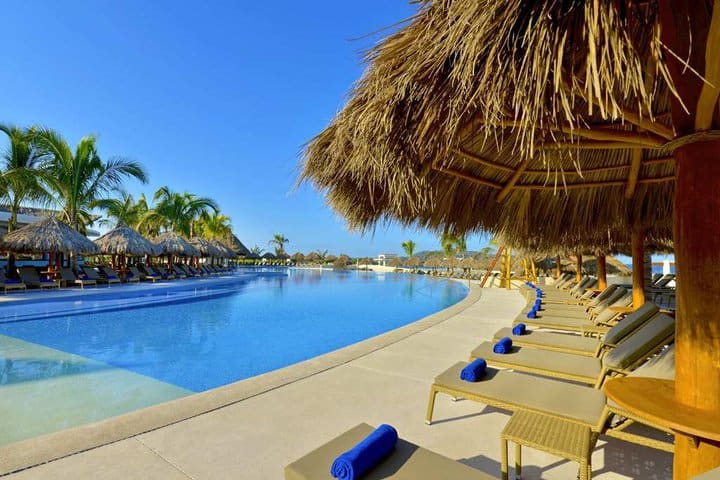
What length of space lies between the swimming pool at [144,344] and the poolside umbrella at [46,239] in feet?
11.5

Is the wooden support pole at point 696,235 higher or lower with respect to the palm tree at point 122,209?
lower

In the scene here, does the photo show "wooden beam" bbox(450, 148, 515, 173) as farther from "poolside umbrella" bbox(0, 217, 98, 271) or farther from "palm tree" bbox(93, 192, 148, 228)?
"palm tree" bbox(93, 192, 148, 228)

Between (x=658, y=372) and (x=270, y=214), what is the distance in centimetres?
3161

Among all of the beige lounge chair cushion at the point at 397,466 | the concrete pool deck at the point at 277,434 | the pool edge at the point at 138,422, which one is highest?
the beige lounge chair cushion at the point at 397,466

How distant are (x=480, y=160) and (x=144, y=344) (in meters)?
7.17

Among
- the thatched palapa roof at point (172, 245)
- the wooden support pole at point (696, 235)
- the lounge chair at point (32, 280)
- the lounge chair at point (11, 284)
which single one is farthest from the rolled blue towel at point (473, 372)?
the thatched palapa roof at point (172, 245)

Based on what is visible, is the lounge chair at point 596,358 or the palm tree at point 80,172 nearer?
the lounge chair at point 596,358

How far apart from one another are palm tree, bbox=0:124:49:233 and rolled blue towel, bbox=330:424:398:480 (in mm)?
15870

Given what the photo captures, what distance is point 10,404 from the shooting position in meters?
3.89

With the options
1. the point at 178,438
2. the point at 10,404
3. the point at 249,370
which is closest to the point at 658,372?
the point at 178,438

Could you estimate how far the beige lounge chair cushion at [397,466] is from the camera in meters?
1.54

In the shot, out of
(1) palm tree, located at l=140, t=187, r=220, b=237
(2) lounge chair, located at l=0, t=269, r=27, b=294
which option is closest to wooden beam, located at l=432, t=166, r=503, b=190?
(2) lounge chair, located at l=0, t=269, r=27, b=294

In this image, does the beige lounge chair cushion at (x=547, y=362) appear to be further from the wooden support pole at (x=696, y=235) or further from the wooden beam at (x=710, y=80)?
the wooden beam at (x=710, y=80)

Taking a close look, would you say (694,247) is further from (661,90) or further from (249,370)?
(249,370)
